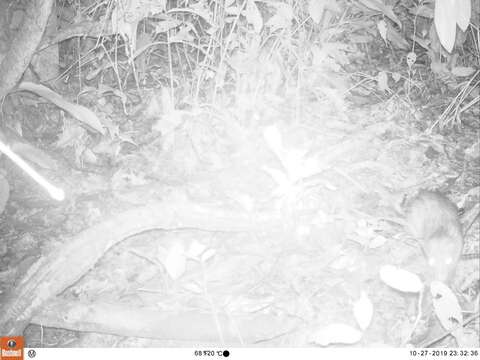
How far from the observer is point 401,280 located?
3.08 feet

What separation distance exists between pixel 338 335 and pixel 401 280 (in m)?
0.18

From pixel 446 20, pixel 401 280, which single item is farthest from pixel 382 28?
pixel 401 280

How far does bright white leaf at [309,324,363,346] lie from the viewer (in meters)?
0.92

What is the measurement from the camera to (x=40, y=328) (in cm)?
102

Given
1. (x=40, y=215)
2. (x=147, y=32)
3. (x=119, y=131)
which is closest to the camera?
(x=40, y=215)

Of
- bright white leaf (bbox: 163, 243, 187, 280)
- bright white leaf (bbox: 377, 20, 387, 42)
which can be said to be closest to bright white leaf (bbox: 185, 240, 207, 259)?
bright white leaf (bbox: 163, 243, 187, 280)

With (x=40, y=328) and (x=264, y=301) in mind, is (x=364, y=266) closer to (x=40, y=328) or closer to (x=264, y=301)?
(x=264, y=301)

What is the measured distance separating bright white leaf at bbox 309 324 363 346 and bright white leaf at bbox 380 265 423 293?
13cm

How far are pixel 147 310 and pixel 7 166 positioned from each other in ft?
1.76

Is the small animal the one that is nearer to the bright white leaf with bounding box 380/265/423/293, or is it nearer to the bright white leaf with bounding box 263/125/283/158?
the bright white leaf with bounding box 380/265/423/293

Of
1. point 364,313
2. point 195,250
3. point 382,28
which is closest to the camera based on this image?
point 364,313

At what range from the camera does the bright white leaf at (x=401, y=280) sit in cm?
92

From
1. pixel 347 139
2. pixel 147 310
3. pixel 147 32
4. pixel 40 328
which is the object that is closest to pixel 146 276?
pixel 147 310

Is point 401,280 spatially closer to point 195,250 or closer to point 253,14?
point 195,250
